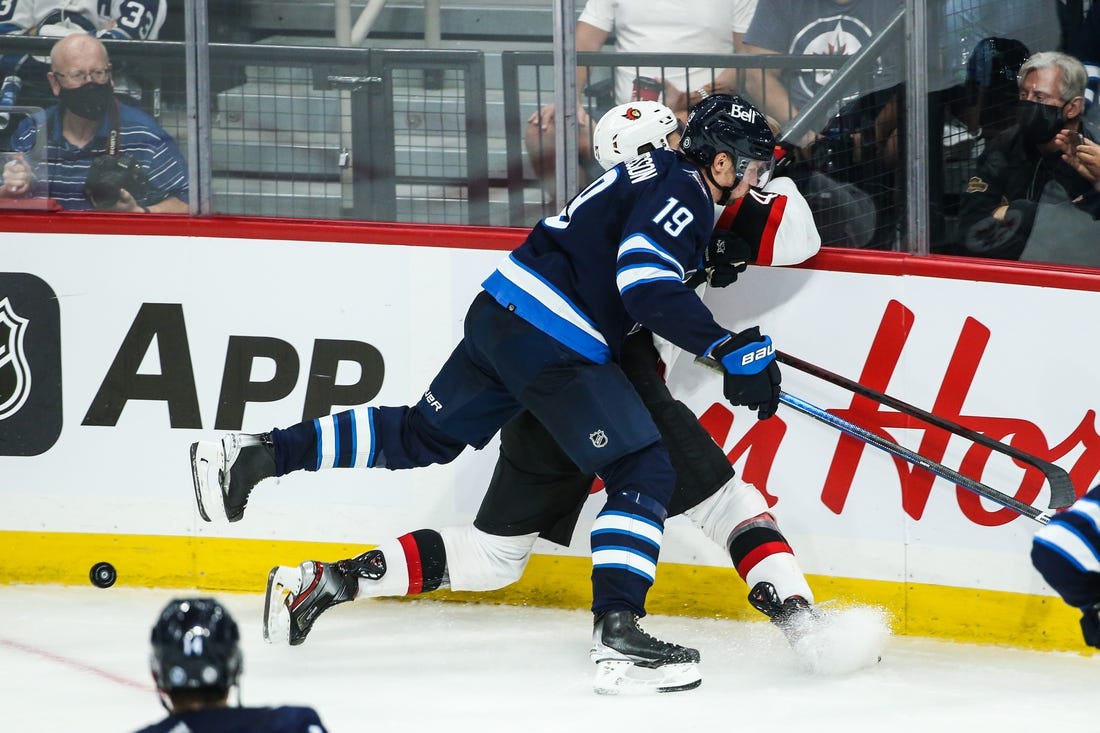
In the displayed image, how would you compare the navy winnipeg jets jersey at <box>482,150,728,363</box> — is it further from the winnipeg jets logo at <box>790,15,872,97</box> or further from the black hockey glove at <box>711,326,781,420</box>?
the winnipeg jets logo at <box>790,15,872,97</box>

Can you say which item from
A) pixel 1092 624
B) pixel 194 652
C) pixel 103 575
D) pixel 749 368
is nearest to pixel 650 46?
pixel 749 368

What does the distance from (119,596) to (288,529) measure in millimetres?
464

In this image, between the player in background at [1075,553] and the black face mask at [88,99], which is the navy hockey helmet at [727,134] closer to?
the player in background at [1075,553]

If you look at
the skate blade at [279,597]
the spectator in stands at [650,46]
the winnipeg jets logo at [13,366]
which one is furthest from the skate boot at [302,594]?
the spectator in stands at [650,46]

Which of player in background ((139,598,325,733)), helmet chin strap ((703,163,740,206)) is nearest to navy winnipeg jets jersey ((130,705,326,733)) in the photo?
player in background ((139,598,325,733))

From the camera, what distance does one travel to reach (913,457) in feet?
10.8

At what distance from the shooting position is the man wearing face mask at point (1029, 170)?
3.31 m

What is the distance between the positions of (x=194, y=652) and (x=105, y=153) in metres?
2.57

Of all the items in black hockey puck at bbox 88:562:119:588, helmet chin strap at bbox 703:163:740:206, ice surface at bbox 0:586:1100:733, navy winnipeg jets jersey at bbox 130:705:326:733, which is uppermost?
helmet chin strap at bbox 703:163:740:206

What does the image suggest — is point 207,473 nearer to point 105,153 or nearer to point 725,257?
point 105,153

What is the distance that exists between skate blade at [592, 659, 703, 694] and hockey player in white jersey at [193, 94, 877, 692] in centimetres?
29

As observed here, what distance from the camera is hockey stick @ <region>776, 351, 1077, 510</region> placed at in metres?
3.13

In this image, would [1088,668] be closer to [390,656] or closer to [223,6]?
[390,656]

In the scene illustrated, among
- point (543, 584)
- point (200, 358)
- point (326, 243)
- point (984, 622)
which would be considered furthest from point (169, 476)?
A: point (984, 622)
